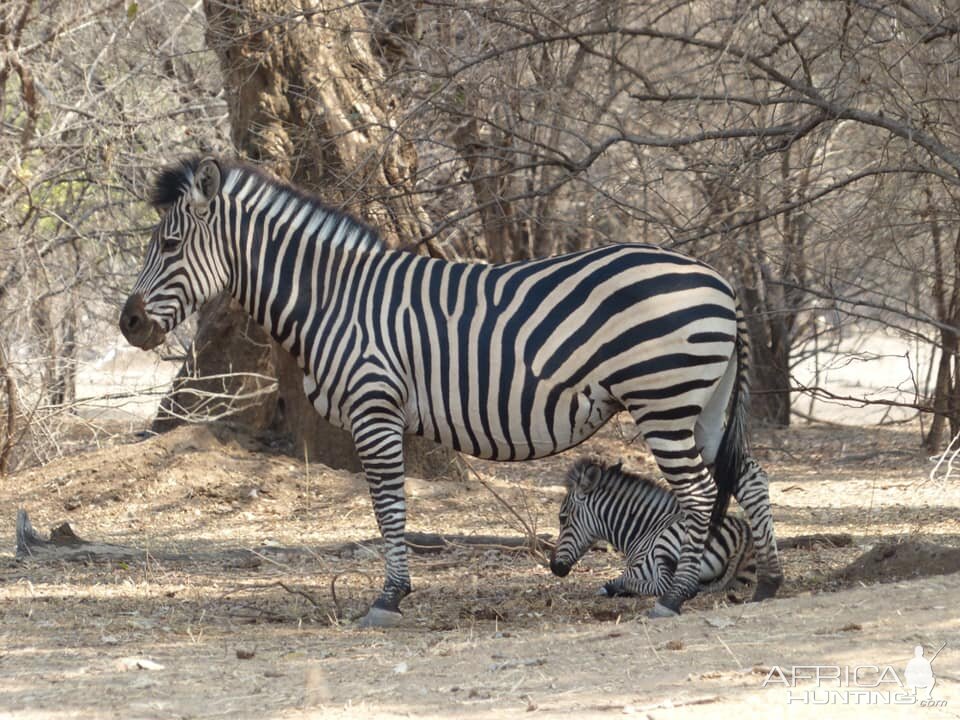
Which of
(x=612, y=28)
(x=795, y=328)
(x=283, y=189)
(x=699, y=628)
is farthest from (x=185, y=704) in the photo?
(x=795, y=328)

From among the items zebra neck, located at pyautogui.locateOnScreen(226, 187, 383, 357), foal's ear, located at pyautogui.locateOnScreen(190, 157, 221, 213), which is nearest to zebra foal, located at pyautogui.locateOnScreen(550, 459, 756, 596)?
zebra neck, located at pyautogui.locateOnScreen(226, 187, 383, 357)

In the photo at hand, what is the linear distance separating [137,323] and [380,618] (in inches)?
84.1

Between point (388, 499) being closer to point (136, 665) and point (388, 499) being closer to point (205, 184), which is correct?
point (136, 665)

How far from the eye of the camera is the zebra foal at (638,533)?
6.83 metres

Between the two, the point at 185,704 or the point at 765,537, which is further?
the point at 765,537

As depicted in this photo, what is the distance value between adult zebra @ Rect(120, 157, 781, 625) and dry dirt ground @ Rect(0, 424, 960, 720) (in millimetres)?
745

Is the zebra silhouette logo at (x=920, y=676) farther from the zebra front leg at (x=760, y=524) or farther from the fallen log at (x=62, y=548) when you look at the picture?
the fallen log at (x=62, y=548)

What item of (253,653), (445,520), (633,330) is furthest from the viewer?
(445,520)

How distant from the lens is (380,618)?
6203mm

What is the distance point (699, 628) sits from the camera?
5.24m

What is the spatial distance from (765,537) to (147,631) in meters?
3.38

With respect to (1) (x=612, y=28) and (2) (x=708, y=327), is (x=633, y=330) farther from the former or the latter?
(1) (x=612, y=28)

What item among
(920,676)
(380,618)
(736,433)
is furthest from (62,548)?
(920,676)

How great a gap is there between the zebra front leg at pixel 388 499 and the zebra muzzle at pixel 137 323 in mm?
1325
